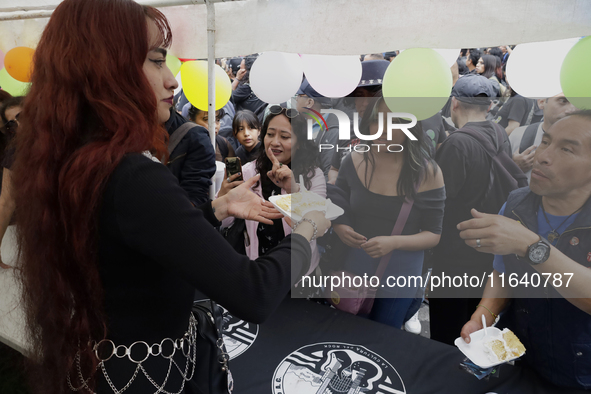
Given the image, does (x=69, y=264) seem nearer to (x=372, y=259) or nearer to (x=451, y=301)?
(x=372, y=259)

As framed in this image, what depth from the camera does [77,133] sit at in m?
0.66

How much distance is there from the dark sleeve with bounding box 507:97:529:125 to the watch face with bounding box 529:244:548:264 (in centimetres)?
41

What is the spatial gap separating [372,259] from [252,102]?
219 cm

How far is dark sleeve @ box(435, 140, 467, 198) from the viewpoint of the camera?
4.31 ft

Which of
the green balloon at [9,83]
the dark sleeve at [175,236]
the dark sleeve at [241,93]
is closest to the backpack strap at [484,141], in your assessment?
the dark sleeve at [175,236]

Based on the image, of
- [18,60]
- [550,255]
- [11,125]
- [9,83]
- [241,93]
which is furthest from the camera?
[241,93]

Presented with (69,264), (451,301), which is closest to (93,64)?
(69,264)

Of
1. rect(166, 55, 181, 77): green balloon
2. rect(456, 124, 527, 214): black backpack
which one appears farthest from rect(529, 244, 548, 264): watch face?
rect(166, 55, 181, 77): green balloon

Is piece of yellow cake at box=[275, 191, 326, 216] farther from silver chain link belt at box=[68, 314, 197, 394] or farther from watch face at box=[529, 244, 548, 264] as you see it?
watch face at box=[529, 244, 548, 264]

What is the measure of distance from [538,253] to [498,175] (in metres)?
0.28

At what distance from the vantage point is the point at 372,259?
1.51 meters

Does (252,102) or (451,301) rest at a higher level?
(252,102)

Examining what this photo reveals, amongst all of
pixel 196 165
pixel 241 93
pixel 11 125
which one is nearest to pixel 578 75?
pixel 196 165

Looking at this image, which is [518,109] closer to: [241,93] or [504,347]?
[504,347]
